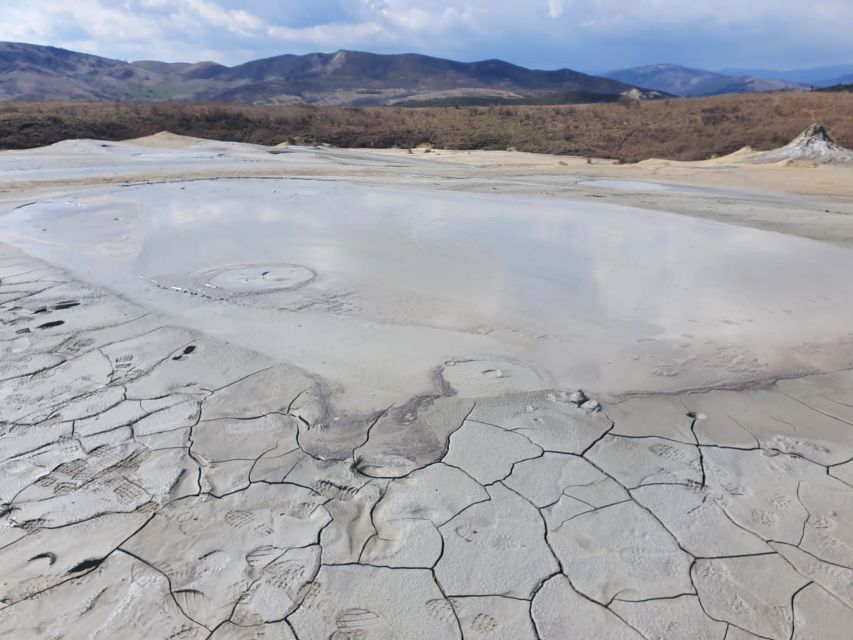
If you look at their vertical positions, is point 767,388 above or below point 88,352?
below

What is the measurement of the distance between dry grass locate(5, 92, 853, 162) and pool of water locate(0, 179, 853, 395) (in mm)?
15731

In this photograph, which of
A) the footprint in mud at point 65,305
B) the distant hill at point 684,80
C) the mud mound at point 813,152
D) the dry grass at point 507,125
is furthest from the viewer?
the distant hill at point 684,80

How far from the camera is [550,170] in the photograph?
17.1 m

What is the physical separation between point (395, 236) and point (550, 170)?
10.1m

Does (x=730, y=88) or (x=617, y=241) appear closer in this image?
(x=617, y=241)

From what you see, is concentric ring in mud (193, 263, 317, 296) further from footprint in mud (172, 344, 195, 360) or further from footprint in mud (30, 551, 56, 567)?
footprint in mud (30, 551, 56, 567)

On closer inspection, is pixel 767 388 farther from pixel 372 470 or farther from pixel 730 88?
pixel 730 88

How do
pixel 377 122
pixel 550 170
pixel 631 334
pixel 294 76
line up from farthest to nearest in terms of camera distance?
pixel 294 76
pixel 377 122
pixel 550 170
pixel 631 334

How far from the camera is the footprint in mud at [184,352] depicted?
4480mm

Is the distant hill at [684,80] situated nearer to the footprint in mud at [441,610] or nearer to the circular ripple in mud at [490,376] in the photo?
the circular ripple in mud at [490,376]

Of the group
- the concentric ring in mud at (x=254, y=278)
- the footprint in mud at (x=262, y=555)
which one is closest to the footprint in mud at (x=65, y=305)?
the concentric ring in mud at (x=254, y=278)

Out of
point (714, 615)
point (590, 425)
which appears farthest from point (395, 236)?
point (714, 615)

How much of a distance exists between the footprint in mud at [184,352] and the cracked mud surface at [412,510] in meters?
0.19

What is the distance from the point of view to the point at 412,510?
2914 millimetres
